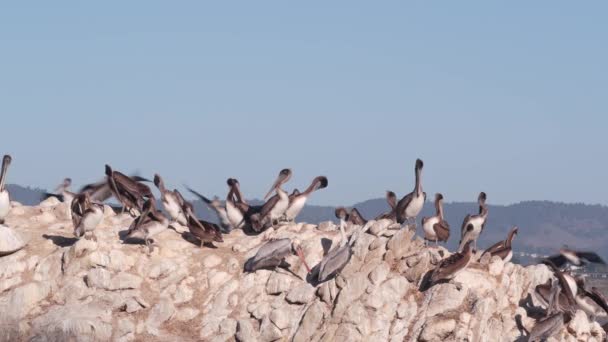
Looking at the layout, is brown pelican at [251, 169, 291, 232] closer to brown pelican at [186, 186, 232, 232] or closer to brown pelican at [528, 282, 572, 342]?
brown pelican at [186, 186, 232, 232]

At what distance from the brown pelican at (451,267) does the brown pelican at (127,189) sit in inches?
382

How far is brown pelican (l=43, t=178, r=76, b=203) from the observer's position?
38.4 meters

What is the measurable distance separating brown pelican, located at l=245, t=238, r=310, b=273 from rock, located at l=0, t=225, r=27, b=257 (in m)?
6.11

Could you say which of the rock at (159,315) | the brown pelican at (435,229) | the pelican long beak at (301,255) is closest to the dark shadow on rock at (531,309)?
the brown pelican at (435,229)

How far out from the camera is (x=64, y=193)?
38812 mm

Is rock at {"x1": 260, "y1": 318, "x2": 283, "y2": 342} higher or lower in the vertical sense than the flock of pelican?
lower

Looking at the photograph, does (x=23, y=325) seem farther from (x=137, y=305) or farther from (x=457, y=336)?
(x=457, y=336)

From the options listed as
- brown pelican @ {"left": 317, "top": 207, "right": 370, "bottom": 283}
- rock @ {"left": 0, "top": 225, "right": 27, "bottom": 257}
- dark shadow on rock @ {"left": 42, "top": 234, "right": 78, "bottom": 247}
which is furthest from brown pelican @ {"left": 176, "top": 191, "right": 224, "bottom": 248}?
rock @ {"left": 0, "top": 225, "right": 27, "bottom": 257}

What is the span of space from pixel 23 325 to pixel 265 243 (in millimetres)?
6563

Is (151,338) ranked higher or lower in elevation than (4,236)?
lower

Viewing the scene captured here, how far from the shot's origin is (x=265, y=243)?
3206 cm

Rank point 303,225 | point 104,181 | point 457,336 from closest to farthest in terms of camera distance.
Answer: point 457,336 → point 303,225 → point 104,181

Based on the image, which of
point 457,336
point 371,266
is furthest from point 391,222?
point 457,336

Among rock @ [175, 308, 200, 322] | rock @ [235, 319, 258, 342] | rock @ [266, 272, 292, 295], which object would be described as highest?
rock @ [266, 272, 292, 295]
